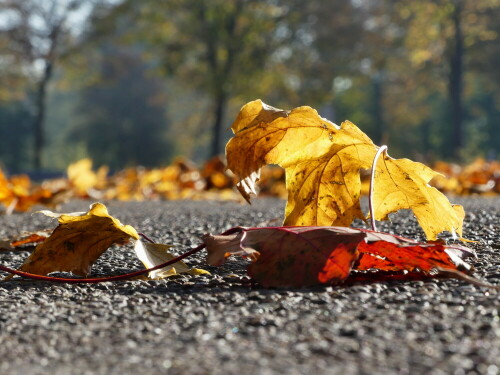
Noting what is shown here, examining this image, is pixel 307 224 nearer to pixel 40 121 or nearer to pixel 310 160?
pixel 310 160

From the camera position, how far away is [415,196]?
1.06m

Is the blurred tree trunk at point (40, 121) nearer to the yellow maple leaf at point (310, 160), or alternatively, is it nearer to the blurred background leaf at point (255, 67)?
the blurred background leaf at point (255, 67)

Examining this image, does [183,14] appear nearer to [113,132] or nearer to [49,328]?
[113,132]

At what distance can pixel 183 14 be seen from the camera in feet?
47.9

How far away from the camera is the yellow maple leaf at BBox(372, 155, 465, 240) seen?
1.03 meters

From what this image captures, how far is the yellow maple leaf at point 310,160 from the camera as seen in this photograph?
984 mm

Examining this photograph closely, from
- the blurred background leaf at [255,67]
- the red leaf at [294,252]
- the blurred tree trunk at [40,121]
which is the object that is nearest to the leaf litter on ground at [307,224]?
the red leaf at [294,252]

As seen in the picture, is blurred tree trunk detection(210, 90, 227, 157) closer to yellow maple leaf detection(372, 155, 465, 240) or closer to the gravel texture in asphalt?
yellow maple leaf detection(372, 155, 465, 240)

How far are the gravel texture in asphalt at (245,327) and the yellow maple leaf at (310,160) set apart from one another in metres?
0.16

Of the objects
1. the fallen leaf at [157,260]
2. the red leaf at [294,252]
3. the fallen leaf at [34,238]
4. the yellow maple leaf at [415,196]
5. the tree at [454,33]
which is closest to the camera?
the red leaf at [294,252]

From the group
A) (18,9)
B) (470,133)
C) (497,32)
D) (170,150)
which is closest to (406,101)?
(470,133)

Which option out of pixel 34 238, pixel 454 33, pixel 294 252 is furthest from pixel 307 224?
pixel 454 33

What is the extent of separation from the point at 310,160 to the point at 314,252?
11.0 inches

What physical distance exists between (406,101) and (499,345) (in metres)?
22.4
